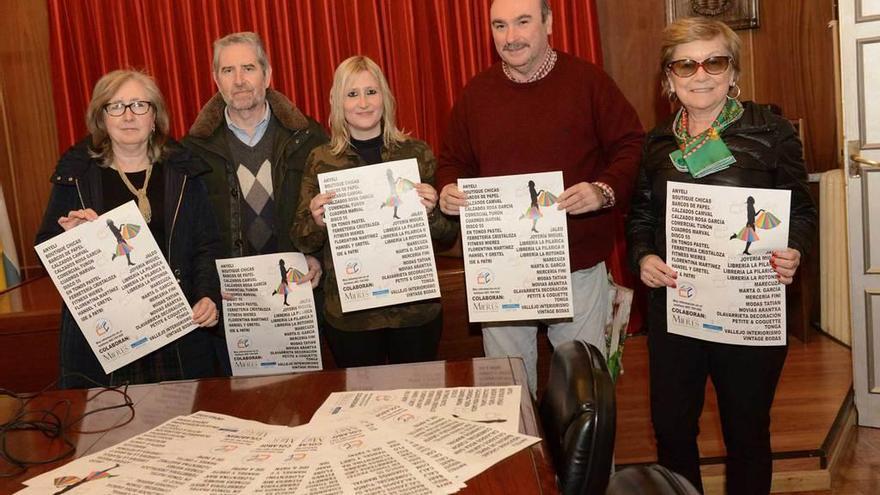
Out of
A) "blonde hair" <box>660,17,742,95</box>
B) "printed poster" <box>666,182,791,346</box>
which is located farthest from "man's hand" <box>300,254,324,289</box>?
"blonde hair" <box>660,17,742,95</box>

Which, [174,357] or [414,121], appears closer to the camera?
[174,357]

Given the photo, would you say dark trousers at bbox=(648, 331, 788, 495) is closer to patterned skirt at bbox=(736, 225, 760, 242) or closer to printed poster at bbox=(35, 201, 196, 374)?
patterned skirt at bbox=(736, 225, 760, 242)

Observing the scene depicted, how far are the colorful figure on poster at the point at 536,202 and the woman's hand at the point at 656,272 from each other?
14.2 inches

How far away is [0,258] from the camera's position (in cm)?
452

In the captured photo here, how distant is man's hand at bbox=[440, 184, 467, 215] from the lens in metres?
2.67

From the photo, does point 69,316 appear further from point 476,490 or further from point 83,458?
point 476,490

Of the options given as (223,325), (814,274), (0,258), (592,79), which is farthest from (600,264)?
(0,258)

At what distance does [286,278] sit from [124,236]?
0.60 m

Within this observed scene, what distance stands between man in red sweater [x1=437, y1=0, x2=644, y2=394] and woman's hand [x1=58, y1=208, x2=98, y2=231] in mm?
1137

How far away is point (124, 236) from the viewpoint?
98.5 inches

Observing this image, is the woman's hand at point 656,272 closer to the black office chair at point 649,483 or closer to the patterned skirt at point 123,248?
the black office chair at point 649,483

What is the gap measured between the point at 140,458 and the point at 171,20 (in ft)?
12.4

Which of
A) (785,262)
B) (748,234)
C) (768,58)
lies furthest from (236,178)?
(768,58)

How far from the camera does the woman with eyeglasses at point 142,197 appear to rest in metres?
2.74
